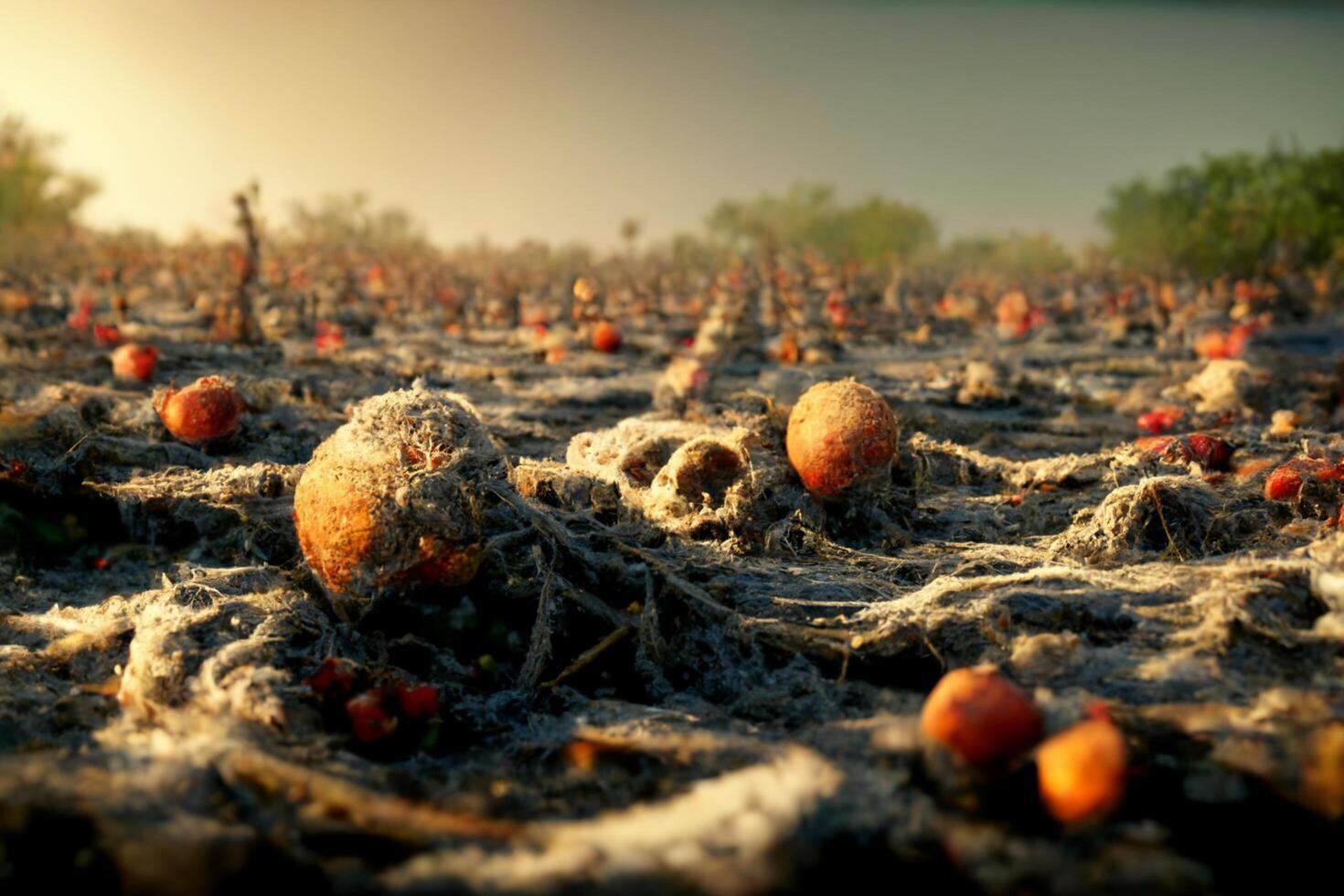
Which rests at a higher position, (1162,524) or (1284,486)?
(1284,486)

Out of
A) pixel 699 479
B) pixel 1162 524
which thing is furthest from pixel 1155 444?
pixel 699 479

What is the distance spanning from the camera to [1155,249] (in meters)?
28.5

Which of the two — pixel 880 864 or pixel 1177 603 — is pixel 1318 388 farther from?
pixel 880 864

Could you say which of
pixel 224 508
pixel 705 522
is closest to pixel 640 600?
pixel 705 522

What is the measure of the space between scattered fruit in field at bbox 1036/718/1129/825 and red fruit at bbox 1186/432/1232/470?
3.59 m

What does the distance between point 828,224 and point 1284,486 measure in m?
43.2

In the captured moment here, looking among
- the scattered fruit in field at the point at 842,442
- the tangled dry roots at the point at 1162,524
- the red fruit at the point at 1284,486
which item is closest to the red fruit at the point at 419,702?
the scattered fruit in field at the point at 842,442

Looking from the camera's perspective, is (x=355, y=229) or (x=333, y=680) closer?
(x=333, y=680)

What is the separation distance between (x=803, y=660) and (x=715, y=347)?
812cm

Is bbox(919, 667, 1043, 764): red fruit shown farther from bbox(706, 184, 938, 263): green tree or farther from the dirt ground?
bbox(706, 184, 938, 263): green tree

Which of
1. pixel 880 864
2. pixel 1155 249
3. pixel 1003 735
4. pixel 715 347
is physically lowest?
pixel 880 864

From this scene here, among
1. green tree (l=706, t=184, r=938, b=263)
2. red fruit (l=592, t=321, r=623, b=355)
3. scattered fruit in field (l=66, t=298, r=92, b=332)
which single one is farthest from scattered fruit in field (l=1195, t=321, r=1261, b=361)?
green tree (l=706, t=184, r=938, b=263)

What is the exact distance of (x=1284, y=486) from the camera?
14.5ft

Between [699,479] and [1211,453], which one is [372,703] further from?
[1211,453]
